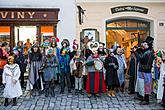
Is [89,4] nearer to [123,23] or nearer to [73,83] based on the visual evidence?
[123,23]

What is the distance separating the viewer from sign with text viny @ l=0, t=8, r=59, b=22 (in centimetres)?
1183

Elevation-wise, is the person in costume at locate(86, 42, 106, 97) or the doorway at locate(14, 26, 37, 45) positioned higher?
the doorway at locate(14, 26, 37, 45)

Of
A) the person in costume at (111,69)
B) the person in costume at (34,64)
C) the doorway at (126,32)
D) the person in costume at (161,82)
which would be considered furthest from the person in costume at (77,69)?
the doorway at (126,32)

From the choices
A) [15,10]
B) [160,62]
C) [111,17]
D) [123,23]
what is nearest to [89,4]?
[111,17]

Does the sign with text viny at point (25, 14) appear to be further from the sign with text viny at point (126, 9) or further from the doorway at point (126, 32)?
the doorway at point (126, 32)

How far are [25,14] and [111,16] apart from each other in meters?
4.13

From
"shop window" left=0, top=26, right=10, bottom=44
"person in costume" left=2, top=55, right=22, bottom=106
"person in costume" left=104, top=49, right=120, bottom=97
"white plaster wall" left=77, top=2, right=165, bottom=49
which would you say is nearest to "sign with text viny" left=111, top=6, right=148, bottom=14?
"white plaster wall" left=77, top=2, right=165, bottom=49

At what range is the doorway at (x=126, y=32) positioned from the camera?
1339 cm

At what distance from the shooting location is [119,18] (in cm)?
1319

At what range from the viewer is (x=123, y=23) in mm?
13477

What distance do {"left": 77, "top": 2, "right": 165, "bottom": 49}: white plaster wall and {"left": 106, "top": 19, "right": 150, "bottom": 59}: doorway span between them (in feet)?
2.03

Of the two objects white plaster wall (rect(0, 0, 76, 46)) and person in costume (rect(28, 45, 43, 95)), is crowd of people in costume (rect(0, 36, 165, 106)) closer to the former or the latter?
person in costume (rect(28, 45, 43, 95))

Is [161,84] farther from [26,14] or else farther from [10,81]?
[26,14]

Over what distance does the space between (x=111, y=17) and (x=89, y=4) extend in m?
1.26
